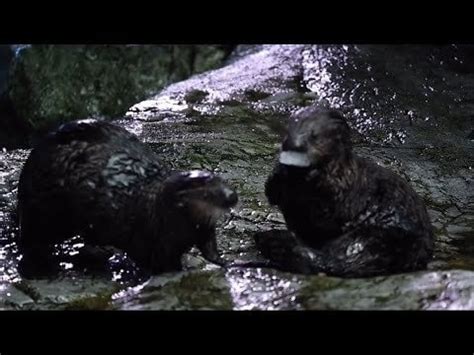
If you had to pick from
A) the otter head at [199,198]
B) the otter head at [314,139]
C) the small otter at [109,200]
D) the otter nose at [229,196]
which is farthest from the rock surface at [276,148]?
the otter head at [314,139]

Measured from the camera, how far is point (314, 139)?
148 inches

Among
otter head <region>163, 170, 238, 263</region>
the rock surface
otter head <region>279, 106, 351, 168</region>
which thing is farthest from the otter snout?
the rock surface

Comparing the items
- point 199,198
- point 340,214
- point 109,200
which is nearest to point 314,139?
point 340,214

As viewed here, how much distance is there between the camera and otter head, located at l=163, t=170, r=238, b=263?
146 inches

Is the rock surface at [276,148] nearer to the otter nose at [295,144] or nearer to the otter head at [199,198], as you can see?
the otter head at [199,198]

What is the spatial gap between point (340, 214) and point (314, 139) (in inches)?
20.8

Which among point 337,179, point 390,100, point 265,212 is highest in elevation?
point 390,100

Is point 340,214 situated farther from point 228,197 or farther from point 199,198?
point 199,198

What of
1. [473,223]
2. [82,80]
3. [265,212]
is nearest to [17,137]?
[82,80]

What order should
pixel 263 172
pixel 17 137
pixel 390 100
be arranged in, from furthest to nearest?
pixel 17 137 < pixel 390 100 < pixel 263 172

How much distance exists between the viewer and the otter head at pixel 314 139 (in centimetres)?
371

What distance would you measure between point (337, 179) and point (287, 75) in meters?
5.33
